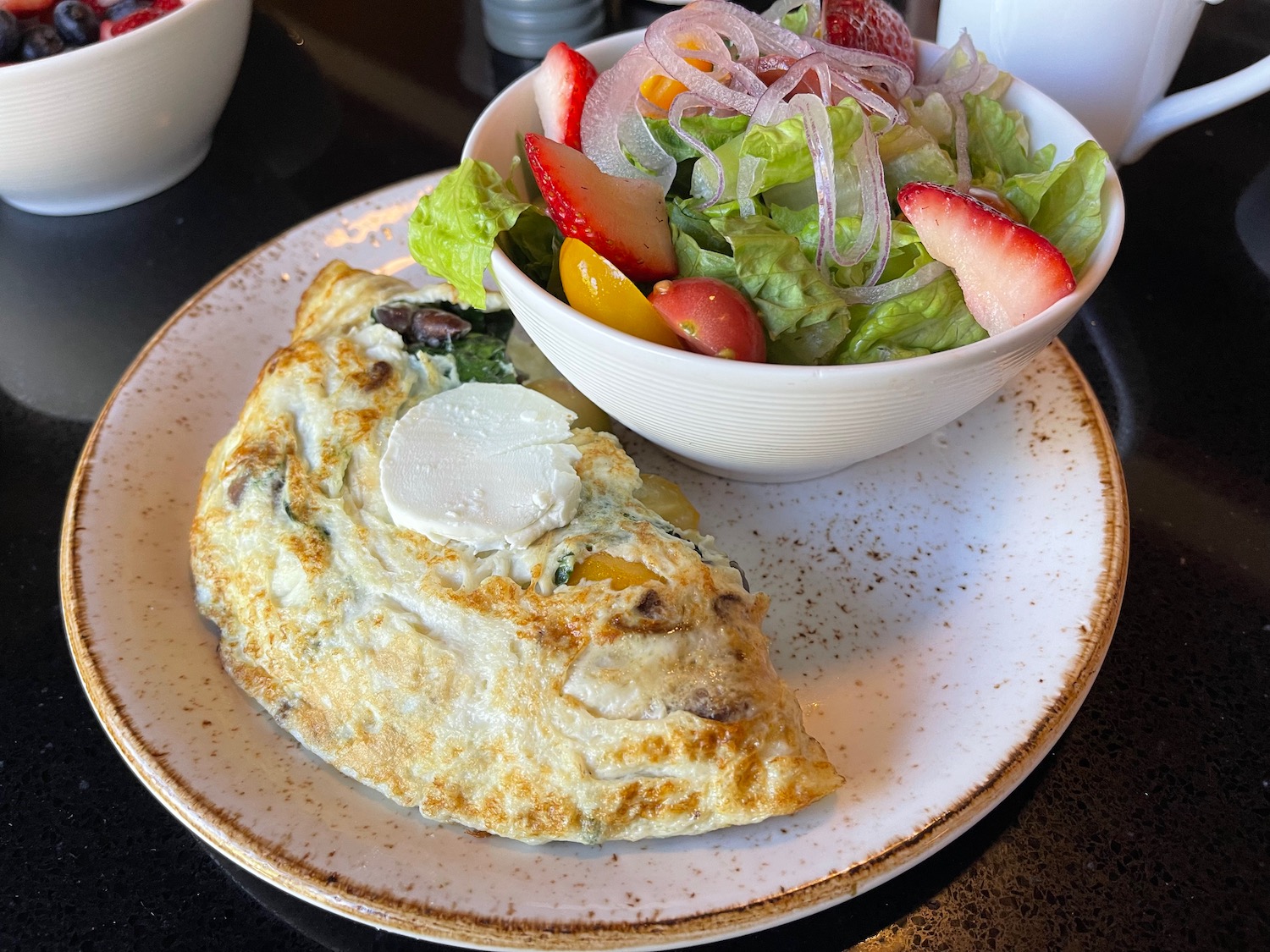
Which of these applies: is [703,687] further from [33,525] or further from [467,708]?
[33,525]

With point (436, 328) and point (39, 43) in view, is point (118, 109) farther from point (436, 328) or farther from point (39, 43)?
point (436, 328)

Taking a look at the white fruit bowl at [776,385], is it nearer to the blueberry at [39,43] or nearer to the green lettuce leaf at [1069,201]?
the green lettuce leaf at [1069,201]

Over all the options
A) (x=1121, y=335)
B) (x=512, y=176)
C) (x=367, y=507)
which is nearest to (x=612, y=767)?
(x=367, y=507)

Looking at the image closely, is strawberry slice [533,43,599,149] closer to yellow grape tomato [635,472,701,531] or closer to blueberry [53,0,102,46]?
yellow grape tomato [635,472,701,531]

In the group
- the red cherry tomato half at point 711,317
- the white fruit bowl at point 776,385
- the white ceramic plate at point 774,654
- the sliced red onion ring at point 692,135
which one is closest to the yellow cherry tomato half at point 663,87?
the sliced red onion ring at point 692,135

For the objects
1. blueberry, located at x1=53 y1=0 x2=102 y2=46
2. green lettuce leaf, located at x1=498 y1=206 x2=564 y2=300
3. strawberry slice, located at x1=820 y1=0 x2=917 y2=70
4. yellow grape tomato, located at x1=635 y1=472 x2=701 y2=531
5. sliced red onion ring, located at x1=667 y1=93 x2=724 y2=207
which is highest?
strawberry slice, located at x1=820 y1=0 x2=917 y2=70

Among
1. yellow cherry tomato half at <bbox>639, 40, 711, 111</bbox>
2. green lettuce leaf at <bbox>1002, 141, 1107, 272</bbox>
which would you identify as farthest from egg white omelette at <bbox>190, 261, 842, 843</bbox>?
green lettuce leaf at <bbox>1002, 141, 1107, 272</bbox>

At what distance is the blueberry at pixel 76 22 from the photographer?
2258 millimetres

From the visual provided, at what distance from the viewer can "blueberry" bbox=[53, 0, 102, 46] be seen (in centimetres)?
226

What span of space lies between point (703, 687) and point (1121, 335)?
61.4 inches

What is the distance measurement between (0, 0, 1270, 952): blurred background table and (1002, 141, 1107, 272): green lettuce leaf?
0.63 m

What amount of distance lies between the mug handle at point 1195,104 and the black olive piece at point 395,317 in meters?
1.71

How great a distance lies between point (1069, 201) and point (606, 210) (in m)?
0.75

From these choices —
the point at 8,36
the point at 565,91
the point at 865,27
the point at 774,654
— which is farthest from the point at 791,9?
the point at 8,36
